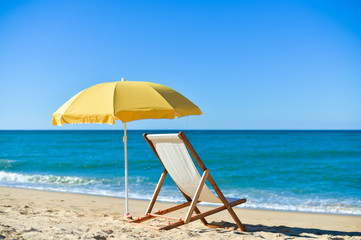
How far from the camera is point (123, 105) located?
160 inches

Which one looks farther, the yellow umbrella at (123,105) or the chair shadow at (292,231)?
the chair shadow at (292,231)

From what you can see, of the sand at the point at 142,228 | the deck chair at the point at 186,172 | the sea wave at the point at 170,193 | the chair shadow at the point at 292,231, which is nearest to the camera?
the sand at the point at 142,228

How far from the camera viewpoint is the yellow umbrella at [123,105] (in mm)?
3990

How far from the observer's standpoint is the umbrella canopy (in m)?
3.99

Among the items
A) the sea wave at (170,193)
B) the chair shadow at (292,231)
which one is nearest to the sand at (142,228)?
the chair shadow at (292,231)

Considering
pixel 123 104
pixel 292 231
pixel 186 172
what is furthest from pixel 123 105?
pixel 292 231

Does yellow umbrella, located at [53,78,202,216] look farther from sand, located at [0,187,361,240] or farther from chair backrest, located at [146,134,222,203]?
sand, located at [0,187,361,240]

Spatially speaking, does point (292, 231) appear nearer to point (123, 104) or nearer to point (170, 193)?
point (123, 104)

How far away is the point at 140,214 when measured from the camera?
6383 mm

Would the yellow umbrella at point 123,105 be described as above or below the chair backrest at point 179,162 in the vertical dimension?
above

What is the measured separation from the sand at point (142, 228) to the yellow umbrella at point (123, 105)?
4.16 ft

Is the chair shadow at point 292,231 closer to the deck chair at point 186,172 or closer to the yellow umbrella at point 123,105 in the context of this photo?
the deck chair at point 186,172

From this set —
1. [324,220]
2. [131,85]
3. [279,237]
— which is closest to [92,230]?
[131,85]

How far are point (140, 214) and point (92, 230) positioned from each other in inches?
94.8
